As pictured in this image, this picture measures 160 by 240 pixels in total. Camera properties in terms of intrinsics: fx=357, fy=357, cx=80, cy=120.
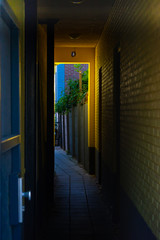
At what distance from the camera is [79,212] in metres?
6.46

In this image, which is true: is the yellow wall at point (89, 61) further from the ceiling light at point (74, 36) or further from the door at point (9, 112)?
the door at point (9, 112)

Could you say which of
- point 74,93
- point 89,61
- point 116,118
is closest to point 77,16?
point 116,118

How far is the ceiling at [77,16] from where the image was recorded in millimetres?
6125

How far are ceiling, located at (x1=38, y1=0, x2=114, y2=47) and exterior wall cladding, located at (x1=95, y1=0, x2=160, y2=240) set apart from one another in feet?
3.80

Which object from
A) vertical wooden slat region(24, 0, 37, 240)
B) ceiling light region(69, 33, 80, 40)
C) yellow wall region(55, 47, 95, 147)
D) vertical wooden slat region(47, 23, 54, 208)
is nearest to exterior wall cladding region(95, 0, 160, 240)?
vertical wooden slat region(24, 0, 37, 240)

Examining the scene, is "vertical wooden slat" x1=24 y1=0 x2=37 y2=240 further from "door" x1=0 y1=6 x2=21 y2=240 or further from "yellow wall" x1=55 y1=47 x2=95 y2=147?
"yellow wall" x1=55 y1=47 x2=95 y2=147

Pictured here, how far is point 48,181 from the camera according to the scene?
6.91 metres

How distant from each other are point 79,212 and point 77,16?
3722 mm

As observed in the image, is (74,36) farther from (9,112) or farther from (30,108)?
(9,112)

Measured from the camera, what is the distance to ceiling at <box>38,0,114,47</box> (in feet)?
20.1

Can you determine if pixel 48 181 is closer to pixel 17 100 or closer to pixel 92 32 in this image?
pixel 92 32

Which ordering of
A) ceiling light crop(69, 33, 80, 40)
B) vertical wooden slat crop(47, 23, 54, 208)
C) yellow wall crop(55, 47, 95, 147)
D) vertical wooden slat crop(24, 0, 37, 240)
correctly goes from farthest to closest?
yellow wall crop(55, 47, 95, 147) < ceiling light crop(69, 33, 80, 40) < vertical wooden slat crop(47, 23, 54, 208) < vertical wooden slat crop(24, 0, 37, 240)

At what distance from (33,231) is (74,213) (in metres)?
2.98

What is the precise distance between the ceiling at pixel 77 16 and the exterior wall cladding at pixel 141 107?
1158 mm
